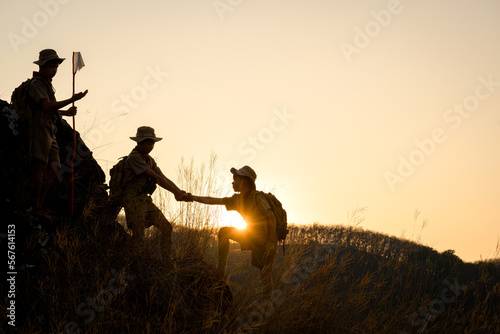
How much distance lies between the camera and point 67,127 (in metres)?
5.91

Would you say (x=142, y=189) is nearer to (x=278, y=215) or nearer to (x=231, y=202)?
(x=231, y=202)

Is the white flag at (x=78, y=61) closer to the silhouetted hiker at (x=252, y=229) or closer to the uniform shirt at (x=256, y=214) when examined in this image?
the silhouetted hiker at (x=252, y=229)

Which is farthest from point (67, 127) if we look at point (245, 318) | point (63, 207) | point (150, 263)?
point (245, 318)

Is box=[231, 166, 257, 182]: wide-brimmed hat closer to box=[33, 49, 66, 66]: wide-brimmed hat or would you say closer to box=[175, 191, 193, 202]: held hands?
box=[175, 191, 193, 202]: held hands

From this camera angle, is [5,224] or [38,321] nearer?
[38,321]

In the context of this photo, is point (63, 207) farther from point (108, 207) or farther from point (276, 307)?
point (276, 307)

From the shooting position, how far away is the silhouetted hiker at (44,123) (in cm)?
477

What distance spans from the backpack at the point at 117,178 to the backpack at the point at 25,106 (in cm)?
112

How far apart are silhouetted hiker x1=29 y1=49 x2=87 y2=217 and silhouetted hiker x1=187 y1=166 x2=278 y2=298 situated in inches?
78.1

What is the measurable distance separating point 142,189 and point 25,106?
1.52m

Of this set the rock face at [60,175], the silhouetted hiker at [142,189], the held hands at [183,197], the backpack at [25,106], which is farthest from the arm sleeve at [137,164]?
the backpack at [25,106]

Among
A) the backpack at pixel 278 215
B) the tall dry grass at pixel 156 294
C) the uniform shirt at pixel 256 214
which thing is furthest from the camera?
the backpack at pixel 278 215

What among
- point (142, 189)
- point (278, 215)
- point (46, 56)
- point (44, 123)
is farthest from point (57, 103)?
point (278, 215)

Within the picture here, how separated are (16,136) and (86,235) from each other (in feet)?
4.05
